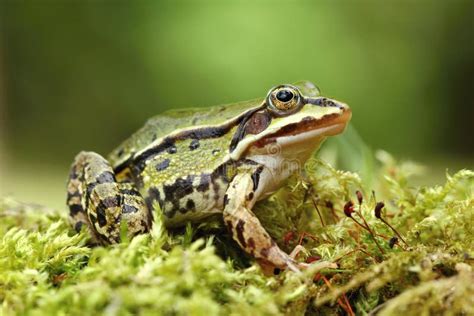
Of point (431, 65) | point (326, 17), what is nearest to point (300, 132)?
point (326, 17)

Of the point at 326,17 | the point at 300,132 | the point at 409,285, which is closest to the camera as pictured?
the point at 409,285

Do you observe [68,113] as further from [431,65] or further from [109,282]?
[109,282]

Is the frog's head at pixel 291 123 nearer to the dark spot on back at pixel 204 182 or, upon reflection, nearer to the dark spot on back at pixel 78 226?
the dark spot on back at pixel 204 182

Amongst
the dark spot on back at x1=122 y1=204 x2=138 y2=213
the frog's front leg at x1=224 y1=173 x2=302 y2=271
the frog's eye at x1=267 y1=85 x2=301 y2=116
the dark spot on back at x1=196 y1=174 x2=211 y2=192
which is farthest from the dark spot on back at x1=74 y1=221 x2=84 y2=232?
the frog's eye at x1=267 y1=85 x2=301 y2=116

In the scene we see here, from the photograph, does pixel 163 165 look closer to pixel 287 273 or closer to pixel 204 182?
pixel 204 182

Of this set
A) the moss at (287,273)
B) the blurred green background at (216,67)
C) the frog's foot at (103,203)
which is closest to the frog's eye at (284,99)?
the moss at (287,273)

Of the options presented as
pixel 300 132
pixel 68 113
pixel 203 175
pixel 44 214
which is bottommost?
pixel 68 113
